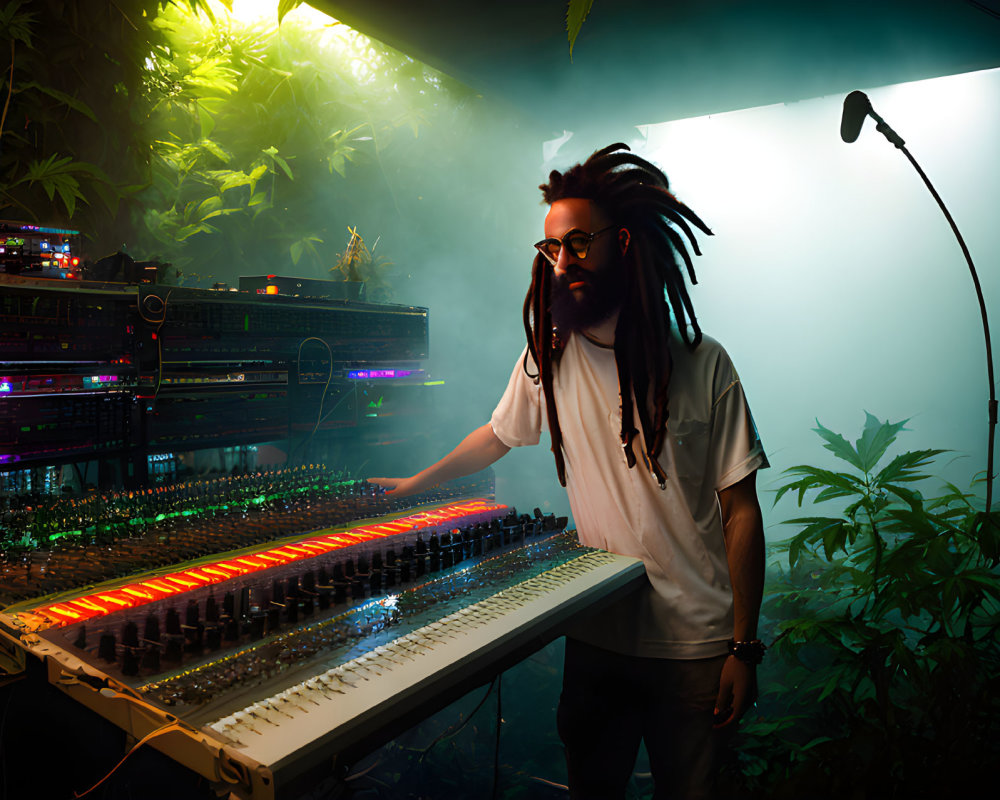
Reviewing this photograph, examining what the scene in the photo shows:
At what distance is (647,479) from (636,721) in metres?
0.58

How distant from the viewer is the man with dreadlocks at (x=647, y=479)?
1437 mm

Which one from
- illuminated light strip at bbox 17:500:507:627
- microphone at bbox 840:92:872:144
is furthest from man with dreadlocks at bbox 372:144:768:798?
microphone at bbox 840:92:872:144

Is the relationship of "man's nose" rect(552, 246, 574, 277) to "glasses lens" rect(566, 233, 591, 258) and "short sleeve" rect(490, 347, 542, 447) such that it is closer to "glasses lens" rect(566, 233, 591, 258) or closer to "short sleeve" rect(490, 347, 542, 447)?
"glasses lens" rect(566, 233, 591, 258)

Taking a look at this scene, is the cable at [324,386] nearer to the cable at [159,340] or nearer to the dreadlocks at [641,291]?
the cable at [159,340]

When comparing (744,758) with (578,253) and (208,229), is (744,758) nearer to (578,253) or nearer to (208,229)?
(578,253)

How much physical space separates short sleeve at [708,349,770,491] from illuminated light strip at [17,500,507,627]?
690mm

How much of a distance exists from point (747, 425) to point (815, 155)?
308 cm

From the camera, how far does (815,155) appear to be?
380 centimetres

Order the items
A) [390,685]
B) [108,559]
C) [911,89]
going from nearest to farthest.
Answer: [390,685] < [108,559] < [911,89]

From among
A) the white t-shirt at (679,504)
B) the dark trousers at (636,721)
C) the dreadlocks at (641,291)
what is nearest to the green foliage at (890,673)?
the dark trousers at (636,721)

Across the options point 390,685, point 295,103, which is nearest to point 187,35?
point 295,103

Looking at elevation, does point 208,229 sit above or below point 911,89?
below

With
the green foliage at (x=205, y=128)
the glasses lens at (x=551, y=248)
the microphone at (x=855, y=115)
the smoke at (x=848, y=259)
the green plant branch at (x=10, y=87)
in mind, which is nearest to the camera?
the glasses lens at (x=551, y=248)

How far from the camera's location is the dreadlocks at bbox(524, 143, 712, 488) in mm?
1497
